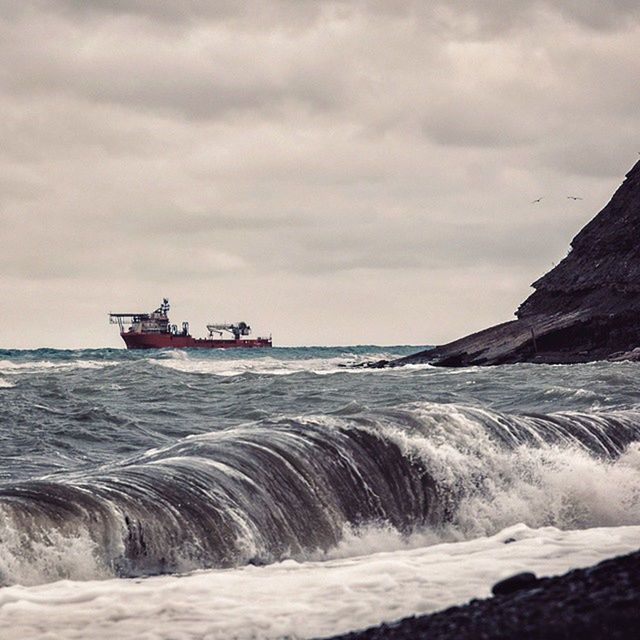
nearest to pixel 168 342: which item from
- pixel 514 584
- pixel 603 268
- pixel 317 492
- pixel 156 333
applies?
pixel 156 333

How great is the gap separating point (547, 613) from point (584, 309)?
47.7 metres

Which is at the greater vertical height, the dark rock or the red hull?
the red hull

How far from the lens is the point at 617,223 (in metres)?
54.9

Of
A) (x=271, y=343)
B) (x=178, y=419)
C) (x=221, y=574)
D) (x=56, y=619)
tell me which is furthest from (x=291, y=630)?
(x=271, y=343)

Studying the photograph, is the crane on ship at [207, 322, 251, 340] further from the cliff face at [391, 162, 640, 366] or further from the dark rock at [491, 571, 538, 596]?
the dark rock at [491, 571, 538, 596]

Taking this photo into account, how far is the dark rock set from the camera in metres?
6.27

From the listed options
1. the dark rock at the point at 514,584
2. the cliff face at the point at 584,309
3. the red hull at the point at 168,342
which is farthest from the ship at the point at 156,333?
the dark rock at the point at 514,584

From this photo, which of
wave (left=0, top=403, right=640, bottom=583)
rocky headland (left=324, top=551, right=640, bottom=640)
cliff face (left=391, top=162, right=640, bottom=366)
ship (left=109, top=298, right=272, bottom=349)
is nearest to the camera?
rocky headland (left=324, top=551, right=640, bottom=640)

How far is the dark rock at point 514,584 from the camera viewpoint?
6.27 metres

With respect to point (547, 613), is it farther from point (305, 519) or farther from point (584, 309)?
point (584, 309)

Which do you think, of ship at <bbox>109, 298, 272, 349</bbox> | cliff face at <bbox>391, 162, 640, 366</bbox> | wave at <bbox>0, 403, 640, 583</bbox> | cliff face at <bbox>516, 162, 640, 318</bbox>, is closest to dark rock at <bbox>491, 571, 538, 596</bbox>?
wave at <bbox>0, 403, 640, 583</bbox>

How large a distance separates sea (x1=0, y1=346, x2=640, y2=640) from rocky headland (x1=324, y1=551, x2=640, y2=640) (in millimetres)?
642

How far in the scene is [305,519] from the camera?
10.5m

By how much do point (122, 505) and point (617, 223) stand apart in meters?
48.7
